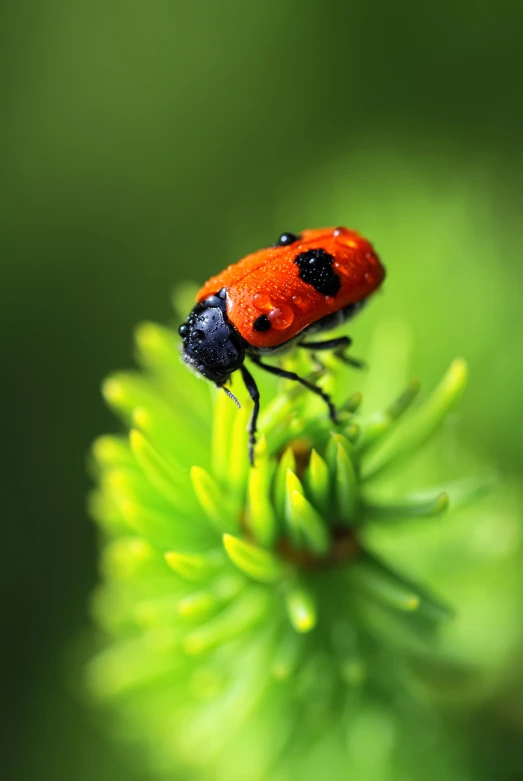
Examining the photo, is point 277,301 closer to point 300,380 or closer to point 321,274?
point 321,274

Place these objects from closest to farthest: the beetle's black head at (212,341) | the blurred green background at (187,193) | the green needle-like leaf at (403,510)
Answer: the green needle-like leaf at (403,510), the beetle's black head at (212,341), the blurred green background at (187,193)

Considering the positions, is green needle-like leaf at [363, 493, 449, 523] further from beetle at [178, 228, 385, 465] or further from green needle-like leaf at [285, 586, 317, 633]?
beetle at [178, 228, 385, 465]

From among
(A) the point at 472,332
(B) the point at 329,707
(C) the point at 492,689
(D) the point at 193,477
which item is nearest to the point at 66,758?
(B) the point at 329,707

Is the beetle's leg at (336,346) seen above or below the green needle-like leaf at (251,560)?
above

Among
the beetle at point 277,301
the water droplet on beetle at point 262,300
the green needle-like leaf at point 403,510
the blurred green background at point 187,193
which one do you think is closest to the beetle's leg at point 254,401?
the beetle at point 277,301

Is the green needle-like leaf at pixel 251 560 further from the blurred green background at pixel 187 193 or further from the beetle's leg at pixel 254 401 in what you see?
the blurred green background at pixel 187 193

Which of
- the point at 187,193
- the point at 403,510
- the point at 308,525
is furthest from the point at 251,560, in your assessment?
the point at 187,193

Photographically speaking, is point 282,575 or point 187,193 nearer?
point 282,575

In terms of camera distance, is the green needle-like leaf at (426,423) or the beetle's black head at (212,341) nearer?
the green needle-like leaf at (426,423)
